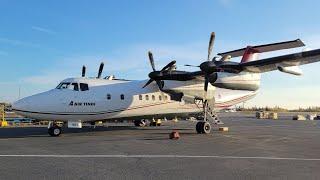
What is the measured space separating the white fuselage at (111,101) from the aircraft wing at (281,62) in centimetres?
93

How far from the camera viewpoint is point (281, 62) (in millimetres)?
20156

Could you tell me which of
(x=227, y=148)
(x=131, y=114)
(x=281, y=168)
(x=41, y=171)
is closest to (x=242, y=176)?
(x=281, y=168)

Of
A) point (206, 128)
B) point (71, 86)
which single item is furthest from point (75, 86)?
point (206, 128)

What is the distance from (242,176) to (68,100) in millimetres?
13955

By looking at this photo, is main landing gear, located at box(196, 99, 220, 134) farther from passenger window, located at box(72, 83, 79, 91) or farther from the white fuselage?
passenger window, located at box(72, 83, 79, 91)

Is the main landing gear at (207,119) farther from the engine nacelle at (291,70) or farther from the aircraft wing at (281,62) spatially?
the engine nacelle at (291,70)

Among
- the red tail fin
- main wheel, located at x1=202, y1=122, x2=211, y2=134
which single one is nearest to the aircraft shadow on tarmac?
main wheel, located at x1=202, y1=122, x2=211, y2=134

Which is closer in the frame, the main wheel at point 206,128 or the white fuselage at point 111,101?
the white fuselage at point 111,101

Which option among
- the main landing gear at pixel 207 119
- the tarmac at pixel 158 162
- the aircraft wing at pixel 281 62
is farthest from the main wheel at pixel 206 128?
the tarmac at pixel 158 162

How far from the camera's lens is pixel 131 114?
2383cm

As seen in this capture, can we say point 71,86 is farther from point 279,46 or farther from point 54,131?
point 279,46

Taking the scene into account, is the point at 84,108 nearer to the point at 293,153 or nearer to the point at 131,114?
the point at 131,114

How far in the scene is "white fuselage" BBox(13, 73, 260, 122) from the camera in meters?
20.2

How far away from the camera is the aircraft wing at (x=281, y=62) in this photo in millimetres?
19078
